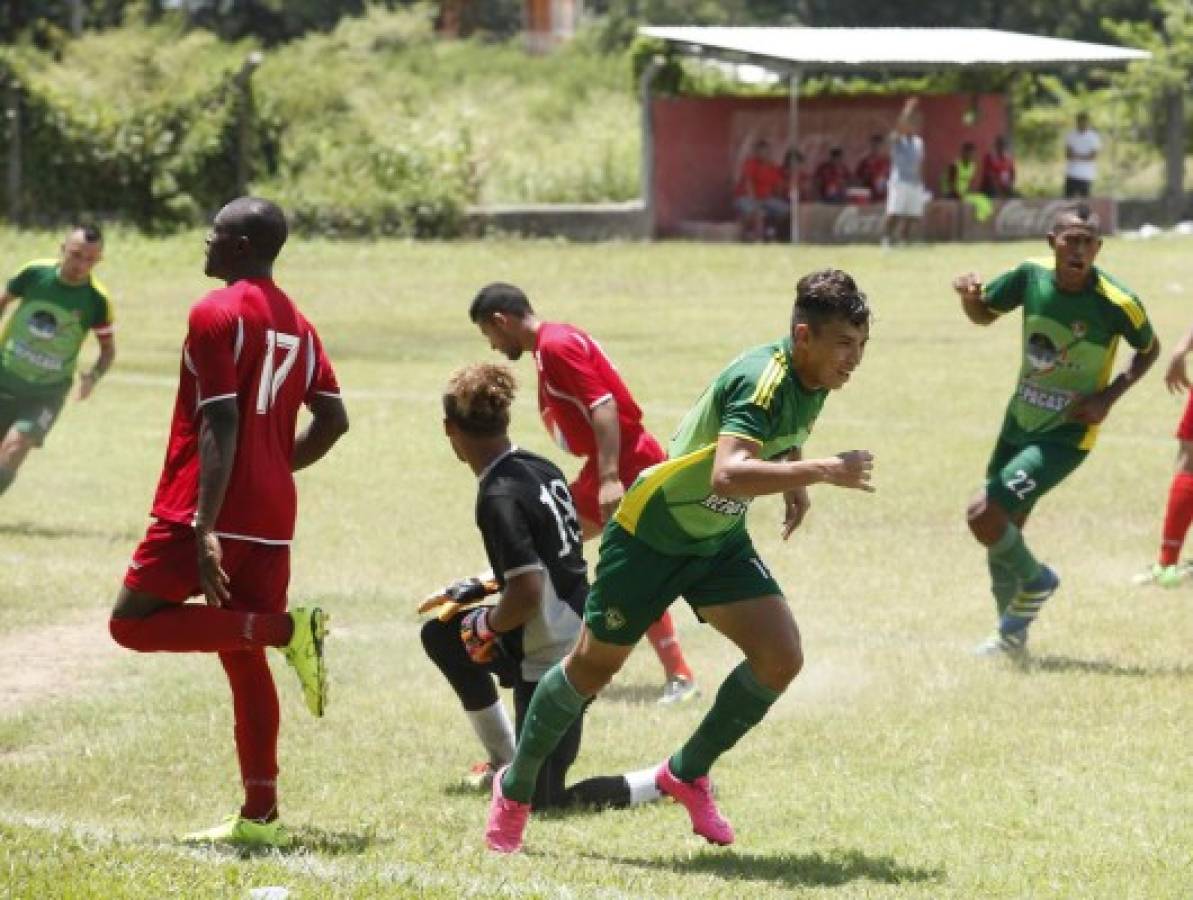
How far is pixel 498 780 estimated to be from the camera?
301 inches

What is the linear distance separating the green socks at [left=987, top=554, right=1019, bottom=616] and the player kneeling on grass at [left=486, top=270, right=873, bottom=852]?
154 inches

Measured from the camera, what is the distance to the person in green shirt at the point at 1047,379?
1102 centimetres

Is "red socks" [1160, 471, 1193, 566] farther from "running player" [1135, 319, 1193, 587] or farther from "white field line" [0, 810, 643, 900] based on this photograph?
"white field line" [0, 810, 643, 900]

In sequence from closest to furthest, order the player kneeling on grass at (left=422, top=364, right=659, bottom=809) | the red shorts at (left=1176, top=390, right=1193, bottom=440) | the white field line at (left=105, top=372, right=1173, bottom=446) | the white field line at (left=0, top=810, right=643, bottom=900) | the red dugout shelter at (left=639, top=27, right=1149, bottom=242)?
the white field line at (left=0, top=810, right=643, bottom=900) → the player kneeling on grass at (left=422, top=364, right=659, bottom=809) → the red shorts at (left=1176, top=390, right=1193, bottom=440) → the white field line at (left=105, top=372, right=1173, bottom=446) → the red dugout shelter at (left=639, top=27, right=1149, bottom=242)

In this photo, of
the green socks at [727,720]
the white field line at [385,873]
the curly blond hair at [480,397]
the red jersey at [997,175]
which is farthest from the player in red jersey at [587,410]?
the red jersey at [997,175]

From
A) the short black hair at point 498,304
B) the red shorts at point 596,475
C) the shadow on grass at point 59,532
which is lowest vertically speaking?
the shadow on grass at point 59,532

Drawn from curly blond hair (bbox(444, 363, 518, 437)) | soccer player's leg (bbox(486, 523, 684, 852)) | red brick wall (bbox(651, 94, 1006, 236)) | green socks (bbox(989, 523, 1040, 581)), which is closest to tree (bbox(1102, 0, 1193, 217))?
red brick wall (bbox(651, 94, 1006, 236))

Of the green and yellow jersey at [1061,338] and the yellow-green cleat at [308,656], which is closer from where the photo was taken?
the yellow-green cleat at [308,656]

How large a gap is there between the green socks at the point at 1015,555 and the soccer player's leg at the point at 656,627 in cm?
164

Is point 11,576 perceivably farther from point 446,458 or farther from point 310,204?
point 310,204

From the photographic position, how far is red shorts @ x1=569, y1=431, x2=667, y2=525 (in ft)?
34.5

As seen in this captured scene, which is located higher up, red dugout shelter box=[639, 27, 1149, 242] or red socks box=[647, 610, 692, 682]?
red socks box=[647, 610, 692, 682]

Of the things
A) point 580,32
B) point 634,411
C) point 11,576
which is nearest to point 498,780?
point 634,411

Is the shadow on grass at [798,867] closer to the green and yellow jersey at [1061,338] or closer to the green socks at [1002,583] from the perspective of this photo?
the green socks at [1002,583]
